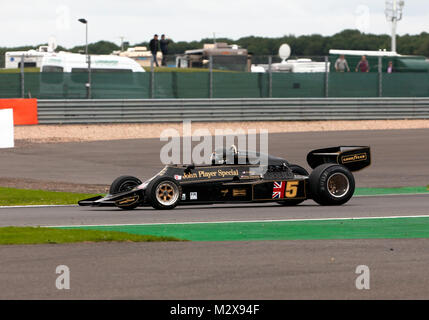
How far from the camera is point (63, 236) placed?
1062 centimetres

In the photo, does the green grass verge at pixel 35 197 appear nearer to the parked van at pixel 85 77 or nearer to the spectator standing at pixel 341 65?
the parked van at pixel 85 77

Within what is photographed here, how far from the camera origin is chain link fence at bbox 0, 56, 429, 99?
2928 centimetres

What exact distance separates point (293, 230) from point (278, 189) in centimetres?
237

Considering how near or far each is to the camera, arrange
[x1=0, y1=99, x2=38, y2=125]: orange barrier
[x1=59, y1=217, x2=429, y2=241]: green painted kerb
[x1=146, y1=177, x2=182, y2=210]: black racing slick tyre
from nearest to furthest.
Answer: [x1=59, y1=217, x2=429, y2=241]: green painted kerb → [x1=146, y1=177, x2=182, y2=210]: black racing slick tyre → [x1=0, y1=99, x2=38, y2=125]: orange barrier

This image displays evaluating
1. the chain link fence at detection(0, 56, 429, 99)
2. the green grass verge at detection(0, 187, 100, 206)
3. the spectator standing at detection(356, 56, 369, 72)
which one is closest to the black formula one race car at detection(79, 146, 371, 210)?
the green grass verge at detection(0, 187, 100, 206)

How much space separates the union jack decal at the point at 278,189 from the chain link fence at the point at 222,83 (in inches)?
665

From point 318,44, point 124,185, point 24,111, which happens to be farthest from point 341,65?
point 318,44

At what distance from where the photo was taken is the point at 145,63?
45.0 metres

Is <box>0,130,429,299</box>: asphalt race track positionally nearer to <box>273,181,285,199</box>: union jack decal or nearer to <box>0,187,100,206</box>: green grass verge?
<box>273,181,285,199</box>: union jack decal

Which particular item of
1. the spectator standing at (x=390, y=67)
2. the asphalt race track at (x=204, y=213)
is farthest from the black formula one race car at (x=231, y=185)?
the spectator standing at (x=390, y=67)

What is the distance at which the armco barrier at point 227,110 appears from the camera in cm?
2906

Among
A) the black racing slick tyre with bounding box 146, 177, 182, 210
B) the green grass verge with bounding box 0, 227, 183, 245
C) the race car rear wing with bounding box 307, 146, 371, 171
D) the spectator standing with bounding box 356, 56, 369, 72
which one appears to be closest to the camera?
the green grass verge with bounding box 0, 227, 183, 245

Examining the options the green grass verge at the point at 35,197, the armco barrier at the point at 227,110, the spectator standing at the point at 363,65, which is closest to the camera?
the green grass verge at the point at 35,197
